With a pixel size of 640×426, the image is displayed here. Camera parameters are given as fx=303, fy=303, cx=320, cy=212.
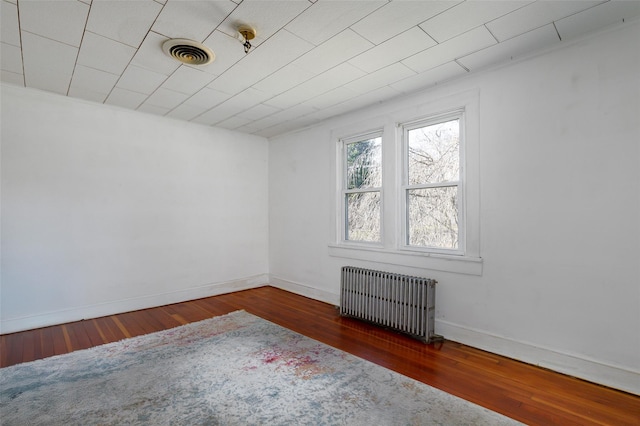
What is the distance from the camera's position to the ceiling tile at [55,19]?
82.4 inches

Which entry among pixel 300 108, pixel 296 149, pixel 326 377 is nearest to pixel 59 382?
pixel 326 377

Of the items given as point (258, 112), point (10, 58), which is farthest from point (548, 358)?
point (10, 58)

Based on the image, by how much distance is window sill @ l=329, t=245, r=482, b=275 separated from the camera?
3092 millimetres

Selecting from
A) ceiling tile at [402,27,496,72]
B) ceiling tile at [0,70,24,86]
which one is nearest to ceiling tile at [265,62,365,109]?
ceiling tile at [402,27,496,72]

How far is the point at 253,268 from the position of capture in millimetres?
5500

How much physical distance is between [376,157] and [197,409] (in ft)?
11.0

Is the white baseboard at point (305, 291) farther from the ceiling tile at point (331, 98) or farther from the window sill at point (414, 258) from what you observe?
the ceiling tile at point (331, 98)

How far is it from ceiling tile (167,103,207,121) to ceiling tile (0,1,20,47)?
1.67 m

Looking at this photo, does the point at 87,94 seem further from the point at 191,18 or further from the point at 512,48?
the point at 512,48

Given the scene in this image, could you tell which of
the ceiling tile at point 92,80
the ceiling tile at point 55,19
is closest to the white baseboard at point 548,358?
the ceiling tile at point 55,19

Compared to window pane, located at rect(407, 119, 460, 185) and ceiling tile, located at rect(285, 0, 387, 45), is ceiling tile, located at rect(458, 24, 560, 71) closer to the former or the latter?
window pane, located at rect(407, 119, 460, 185)

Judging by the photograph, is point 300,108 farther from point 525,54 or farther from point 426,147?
point 525,54

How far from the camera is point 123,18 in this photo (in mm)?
2217

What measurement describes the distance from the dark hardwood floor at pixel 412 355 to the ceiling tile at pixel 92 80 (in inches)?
108
